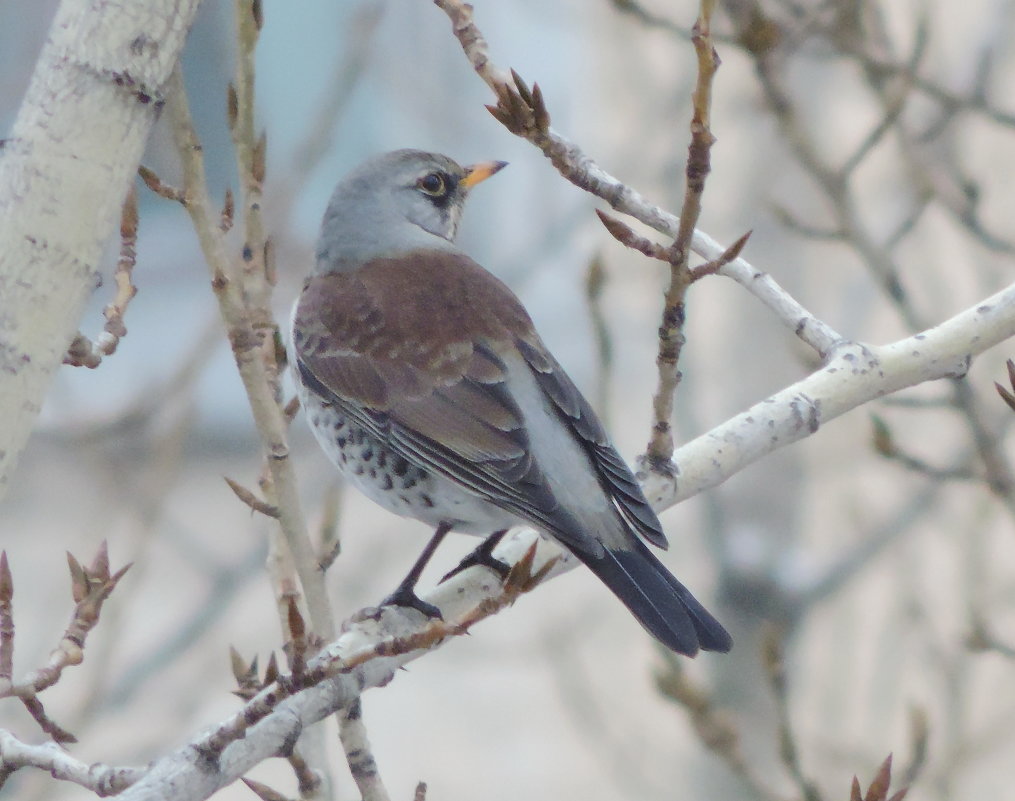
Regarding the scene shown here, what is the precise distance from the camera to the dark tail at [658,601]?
7.55ft

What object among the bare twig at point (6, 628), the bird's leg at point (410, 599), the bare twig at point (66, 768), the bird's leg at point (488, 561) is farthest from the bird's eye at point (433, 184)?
the bare twig at point (66, 768)

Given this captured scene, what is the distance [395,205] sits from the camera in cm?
350

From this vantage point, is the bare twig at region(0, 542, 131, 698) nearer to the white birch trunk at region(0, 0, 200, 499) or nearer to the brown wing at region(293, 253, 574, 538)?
the white birch trunk at region(0, 0, 200, 499)

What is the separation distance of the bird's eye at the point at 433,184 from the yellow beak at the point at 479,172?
62mm

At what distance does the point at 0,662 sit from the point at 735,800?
346 centimetres

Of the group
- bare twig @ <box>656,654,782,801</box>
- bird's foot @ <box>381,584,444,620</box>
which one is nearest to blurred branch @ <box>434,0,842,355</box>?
bird's foot @ <box>381,584,444,620</box>

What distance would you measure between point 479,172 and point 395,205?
24 cm

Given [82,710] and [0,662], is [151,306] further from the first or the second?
[0,662]

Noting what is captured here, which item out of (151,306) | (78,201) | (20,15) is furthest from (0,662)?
(151,306)

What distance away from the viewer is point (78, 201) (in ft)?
5.26

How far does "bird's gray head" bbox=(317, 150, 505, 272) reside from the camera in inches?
134

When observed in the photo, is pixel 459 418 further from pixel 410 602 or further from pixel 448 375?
pixel 410 602

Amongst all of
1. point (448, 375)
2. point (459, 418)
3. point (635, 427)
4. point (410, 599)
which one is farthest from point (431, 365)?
point (635, 427)

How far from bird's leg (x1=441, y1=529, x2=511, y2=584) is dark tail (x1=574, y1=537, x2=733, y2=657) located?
0.78 ft
